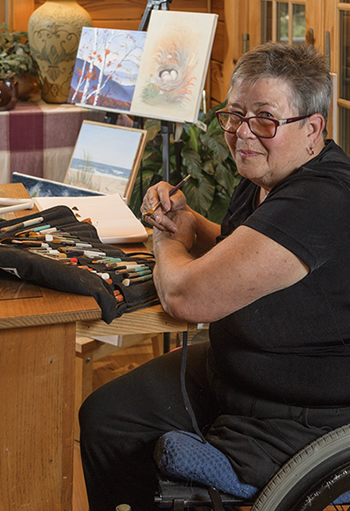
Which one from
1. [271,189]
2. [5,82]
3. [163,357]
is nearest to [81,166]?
[5,82]

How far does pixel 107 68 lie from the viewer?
109 inches

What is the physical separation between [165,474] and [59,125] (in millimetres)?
2194

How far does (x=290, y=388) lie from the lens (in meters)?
1.11

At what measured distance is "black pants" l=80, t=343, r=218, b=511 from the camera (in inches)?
51.8

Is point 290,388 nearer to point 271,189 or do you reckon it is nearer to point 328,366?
point 328,366

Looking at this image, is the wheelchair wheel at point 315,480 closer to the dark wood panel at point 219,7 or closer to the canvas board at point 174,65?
the canvas board at point 174,65

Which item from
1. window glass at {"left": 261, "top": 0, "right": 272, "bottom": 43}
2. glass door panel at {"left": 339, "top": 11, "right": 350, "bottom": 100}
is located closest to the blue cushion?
glass door panel at {"left": 339, "top": 11, "right": 350, "bottom": 100}

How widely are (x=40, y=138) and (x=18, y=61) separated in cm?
43

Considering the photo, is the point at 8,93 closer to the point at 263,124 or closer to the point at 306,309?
the point at 263,124

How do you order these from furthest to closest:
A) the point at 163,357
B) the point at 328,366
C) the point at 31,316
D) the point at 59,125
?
the point at 59,125, the point at 163,357, the point at 328,366, the point at 31,316

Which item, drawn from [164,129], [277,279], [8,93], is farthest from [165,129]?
[277,279]

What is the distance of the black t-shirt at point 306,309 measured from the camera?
3.32 ft

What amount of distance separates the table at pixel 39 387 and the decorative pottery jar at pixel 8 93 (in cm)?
191

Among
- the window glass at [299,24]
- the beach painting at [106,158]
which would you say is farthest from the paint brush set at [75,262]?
the window glass at [299,24]
